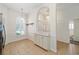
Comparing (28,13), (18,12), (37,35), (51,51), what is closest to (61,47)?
(51,51)

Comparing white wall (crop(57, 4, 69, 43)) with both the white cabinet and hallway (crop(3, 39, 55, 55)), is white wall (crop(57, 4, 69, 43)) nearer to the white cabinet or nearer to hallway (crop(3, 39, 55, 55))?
the white cabinet

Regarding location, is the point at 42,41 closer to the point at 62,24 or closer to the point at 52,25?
the point at 52,25

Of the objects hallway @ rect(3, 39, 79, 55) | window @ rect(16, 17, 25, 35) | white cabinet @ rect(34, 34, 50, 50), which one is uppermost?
window @ rect(16, 17, 25, 35)

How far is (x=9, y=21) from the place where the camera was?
1864 mm

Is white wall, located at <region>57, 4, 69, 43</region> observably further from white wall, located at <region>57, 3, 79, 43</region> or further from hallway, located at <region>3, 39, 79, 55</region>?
hallway, located at <region>3, 39, 79, 55</region>

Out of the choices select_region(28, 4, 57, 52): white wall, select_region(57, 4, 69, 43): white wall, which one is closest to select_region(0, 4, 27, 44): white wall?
select_region(28, 4, 57, 52): white wall

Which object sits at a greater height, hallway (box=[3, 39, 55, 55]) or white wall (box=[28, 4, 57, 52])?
white wall (box=[28, 4, 57, 52])

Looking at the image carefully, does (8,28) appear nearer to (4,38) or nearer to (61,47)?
(4,38)

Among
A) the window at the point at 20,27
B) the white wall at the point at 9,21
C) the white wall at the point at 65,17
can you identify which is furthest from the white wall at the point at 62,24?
the white wall at the point at 9,21

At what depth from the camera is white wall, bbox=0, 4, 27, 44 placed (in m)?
1.83

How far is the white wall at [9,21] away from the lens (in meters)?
1.83

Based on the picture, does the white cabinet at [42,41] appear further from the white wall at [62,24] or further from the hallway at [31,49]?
the white wall at [62,24]

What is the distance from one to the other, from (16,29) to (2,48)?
44 cm

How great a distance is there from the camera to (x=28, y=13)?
1895mm
